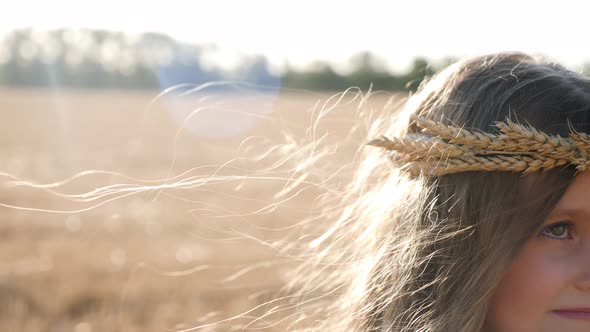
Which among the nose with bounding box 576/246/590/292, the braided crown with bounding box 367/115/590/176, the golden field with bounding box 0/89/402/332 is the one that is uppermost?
the braided crown with bounding box 367/115/590/176

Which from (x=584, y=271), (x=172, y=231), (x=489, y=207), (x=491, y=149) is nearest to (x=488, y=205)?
(x=489, y=207)

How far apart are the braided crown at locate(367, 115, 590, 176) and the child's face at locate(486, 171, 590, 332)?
99 millimetres

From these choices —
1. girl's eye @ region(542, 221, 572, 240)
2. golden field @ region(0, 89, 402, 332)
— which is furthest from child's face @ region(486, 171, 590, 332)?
golden field @ region(0, 89, 402, 332)

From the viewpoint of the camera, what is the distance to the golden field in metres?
2.27

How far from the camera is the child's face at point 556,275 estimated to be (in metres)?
1.81

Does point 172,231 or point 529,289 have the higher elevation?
point 529,289

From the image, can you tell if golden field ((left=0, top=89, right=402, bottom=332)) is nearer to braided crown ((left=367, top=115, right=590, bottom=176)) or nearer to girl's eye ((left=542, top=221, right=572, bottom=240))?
braided crown ((left=367, top=115, right=590, bottom=176))

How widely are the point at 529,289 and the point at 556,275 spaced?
8cm

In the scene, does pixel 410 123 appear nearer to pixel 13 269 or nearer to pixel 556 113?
pixel 556 113

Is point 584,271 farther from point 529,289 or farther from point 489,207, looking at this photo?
point 489,207

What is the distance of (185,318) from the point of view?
3.71 metres

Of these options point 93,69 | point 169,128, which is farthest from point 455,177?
point 93,69

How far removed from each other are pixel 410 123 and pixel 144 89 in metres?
36.6

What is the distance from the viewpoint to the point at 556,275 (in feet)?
5.95
